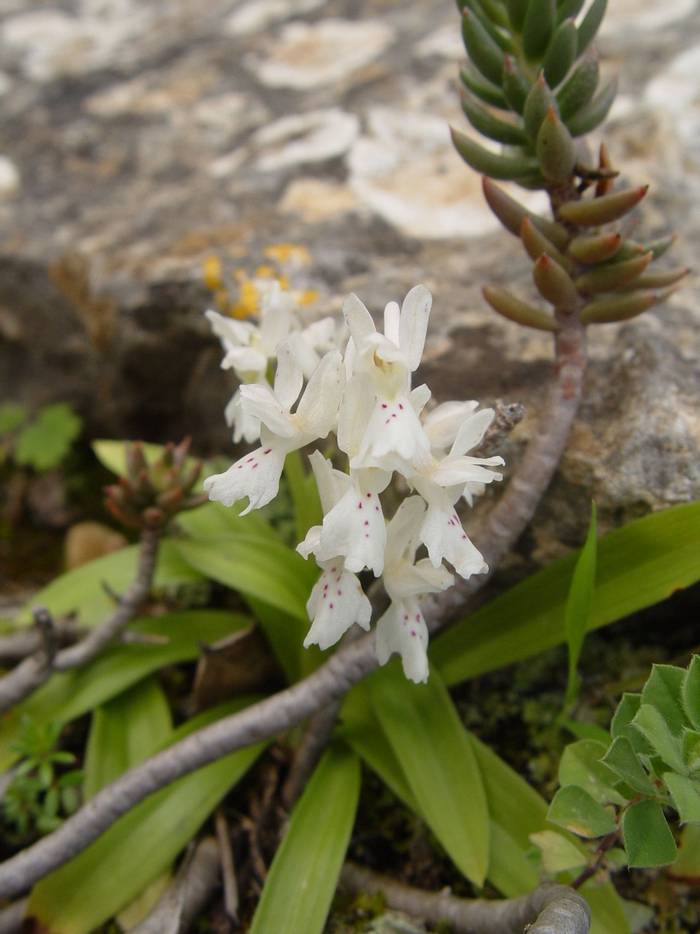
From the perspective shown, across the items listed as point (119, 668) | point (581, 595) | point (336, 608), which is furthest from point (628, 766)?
point (119, 668)

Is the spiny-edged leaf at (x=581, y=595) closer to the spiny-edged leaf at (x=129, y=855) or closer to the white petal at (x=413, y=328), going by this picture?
the white petal at (x=413, y=328)

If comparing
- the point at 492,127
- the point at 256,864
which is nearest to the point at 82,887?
the point at 256,864

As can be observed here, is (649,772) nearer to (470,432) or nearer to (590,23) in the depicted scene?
(470,432)

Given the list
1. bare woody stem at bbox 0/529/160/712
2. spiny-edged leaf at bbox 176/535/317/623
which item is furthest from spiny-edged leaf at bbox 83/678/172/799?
spiny-edged leaf at bbox 176/535/317/623

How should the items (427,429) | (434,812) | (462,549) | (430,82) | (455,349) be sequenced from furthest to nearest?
(430,82) < (455,349) < (434,812) < (427,429) < (462,549)

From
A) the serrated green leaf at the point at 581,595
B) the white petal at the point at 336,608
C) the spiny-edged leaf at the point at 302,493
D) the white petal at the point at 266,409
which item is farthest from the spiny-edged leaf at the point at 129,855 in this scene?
the white petal at the point at 266,409

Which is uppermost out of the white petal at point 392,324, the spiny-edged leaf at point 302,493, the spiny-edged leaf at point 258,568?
the white petal at point 392,324

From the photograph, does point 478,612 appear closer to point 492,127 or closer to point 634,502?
point 634,502
